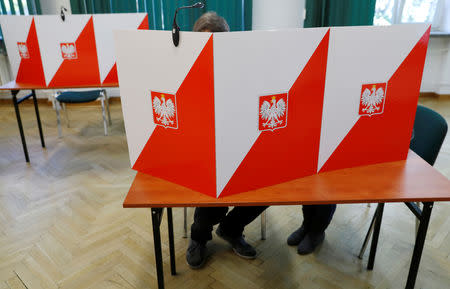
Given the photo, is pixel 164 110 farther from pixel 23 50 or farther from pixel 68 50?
pixel 23 50

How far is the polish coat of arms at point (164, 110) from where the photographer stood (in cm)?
112

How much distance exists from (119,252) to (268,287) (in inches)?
30.8

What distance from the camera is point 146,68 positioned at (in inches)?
44.9

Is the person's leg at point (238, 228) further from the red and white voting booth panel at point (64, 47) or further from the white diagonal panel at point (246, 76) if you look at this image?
the red and white voting booth panel at point (64, 47)

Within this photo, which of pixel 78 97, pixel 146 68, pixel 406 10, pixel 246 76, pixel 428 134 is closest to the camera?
pixel 246 76

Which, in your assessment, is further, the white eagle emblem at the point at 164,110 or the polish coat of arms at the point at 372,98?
the polish coat of arms at the point at 372,98

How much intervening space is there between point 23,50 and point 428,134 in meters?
2.81

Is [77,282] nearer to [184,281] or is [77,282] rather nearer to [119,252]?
[119,252]

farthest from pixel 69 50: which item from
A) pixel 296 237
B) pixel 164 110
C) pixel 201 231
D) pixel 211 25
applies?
pixel 296 237

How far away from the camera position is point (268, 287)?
165 centimetres

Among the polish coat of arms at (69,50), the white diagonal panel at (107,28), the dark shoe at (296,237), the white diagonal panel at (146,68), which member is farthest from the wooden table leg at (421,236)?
the polish coat of arms at (69,50)

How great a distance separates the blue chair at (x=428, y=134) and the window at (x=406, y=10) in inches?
125

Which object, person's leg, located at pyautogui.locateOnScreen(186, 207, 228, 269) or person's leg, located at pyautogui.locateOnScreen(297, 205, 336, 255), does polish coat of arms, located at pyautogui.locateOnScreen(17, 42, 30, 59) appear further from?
person's leg, located at pyautogui.locateOnScreen(297, 205, 336, 255)

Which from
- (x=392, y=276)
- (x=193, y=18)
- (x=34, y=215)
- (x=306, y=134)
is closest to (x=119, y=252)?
(x=34, y=215)
